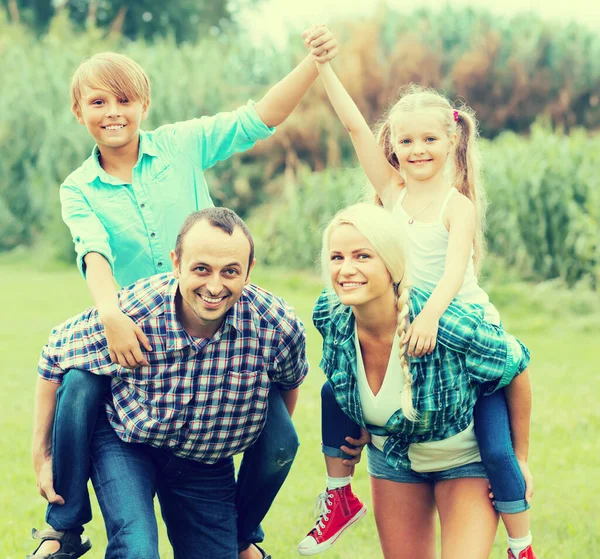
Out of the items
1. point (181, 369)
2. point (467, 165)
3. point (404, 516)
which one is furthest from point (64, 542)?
point (467, 165)

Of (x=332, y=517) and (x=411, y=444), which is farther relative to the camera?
(x=332, y=517)

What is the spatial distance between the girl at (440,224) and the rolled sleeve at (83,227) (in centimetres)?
102

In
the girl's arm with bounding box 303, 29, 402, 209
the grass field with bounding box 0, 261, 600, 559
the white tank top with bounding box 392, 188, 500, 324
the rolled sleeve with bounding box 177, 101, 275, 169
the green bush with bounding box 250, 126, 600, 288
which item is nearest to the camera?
the white tank top with bounding box 392, 188, 500, 324

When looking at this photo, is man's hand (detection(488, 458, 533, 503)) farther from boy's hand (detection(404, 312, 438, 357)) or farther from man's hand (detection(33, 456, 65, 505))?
man's hand (detection(33, 456, 65, 505))

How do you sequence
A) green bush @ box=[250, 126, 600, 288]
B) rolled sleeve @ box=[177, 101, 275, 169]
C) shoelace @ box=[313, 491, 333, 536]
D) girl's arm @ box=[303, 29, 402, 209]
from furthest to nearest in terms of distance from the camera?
1. green bush @ box=[250, 126, 600, 288]
2. rolled sleeve @ box=[177, 101, 275, 169]
3. girl's arm @ box=[303, 29, 402, 209]
4. shoelace @ box=[313, 491, 333, 536]

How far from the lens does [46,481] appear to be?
3543mm

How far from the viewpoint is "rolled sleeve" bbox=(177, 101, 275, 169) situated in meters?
4.13

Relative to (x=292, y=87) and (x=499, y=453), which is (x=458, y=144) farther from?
(x=499, y=453)

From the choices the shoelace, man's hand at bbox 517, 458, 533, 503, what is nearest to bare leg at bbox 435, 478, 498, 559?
man's hand at bbox 517, 458, 533, 503

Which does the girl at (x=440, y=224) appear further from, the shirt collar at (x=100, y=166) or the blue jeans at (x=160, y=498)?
the shirt collar at (x=100, y=166)

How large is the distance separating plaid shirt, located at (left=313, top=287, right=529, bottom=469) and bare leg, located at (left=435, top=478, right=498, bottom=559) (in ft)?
0.70

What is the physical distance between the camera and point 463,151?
3.92 metres

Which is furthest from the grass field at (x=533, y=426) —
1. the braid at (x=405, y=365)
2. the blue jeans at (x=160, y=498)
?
the braid at (x=405, y=365)

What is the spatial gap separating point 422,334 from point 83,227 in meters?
1.38
